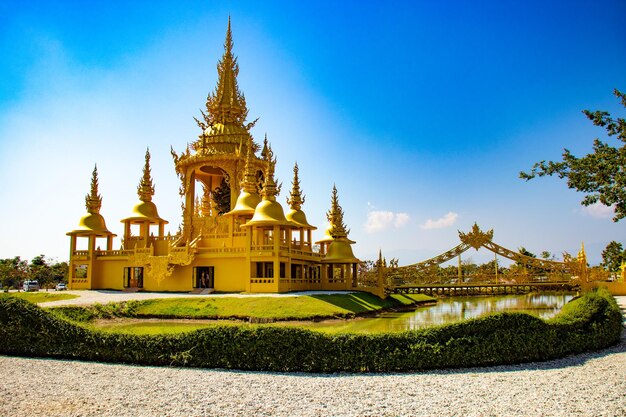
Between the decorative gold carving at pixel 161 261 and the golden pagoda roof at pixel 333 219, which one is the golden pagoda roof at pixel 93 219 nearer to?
the decorative gold carving at pixel 161 261

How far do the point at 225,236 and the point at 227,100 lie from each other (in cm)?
1132

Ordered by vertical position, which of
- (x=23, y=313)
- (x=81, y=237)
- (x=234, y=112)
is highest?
(x=234, y=112)

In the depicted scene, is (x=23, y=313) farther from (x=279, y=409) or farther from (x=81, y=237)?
(x=81, y=237)

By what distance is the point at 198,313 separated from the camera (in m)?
21.3

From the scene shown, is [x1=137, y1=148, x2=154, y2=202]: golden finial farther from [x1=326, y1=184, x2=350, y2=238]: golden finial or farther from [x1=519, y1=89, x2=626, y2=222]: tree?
[x1=519, y1=89, x2=626, y2=222]: tree

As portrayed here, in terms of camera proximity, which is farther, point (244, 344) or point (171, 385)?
point (244, 344)

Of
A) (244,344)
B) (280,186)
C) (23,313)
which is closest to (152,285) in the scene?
(280,186)

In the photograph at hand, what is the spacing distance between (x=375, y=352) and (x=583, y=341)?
18.2 feet

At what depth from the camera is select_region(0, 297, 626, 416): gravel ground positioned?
7.97 meters

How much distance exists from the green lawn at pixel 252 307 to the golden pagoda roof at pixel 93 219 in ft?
38.4

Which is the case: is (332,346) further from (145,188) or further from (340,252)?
(145,188)

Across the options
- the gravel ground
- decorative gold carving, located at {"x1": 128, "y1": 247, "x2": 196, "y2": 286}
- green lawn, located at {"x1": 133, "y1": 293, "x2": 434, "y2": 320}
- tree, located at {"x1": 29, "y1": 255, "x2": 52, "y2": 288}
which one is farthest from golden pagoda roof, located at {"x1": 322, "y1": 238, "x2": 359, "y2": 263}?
tree, located at {"x1": 29, "y1": 255, "x2": 52, "y2": 288}

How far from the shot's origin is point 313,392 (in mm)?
8992

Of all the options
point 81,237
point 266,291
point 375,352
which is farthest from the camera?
point 81,237
